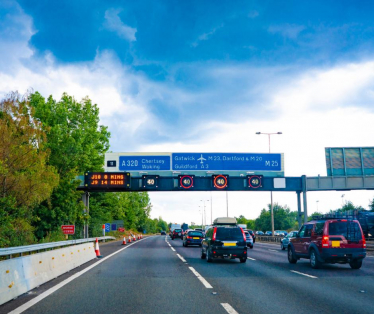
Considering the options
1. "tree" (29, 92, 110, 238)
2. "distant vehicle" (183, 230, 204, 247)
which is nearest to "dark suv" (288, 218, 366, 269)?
"distant vehicle" (183, 230, 204, 247)

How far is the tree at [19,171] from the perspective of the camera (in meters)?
30.1

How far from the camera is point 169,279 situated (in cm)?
1257

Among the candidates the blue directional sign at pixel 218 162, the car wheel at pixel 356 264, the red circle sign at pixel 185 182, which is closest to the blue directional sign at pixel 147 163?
the blue directional sign at pixel 218 162

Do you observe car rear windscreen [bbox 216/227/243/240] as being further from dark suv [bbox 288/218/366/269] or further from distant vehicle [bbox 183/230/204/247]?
distant vehicle [bbox 183/230/204/247]

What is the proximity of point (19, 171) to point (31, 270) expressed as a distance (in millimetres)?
23329

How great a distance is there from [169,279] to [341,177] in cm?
2753

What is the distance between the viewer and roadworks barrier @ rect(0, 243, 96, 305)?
338 inches

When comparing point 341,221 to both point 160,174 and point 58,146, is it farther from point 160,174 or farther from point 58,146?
point 58,146

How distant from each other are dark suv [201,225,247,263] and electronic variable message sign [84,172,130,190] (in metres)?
15.7

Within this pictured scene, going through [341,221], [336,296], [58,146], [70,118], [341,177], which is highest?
[70,118]

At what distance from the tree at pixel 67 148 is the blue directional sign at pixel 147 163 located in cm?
473

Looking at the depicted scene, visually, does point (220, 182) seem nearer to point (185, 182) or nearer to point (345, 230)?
point (185, 182)

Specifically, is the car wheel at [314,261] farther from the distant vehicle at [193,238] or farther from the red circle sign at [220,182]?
the distant vehicle at [193,238]

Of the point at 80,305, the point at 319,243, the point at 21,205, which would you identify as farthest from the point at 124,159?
the point at 80,305
